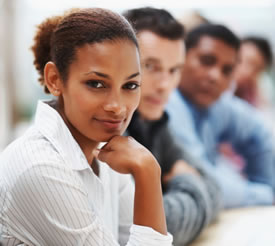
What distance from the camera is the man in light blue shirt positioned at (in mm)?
1577

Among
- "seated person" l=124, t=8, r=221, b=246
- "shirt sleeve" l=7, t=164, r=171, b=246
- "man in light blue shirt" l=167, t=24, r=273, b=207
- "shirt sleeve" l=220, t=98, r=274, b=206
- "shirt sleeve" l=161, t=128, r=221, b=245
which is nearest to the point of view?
"shirt sleeve" l=7, t=164, r=171, b=246

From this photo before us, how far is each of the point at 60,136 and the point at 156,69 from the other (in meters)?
0.63

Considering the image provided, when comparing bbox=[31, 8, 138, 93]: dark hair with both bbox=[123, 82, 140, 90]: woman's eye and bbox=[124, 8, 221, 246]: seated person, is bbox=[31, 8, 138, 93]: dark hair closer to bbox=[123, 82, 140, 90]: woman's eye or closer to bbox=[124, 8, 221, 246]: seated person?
bbox=[123, 82, 140, 90]: woman's eye

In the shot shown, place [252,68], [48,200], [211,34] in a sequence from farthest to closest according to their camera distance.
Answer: [252,68] → [211,34] → [48,200]

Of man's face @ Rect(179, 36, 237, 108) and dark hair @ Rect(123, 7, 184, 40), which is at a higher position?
dark hair @ Rect(123, 7, 184, 40)

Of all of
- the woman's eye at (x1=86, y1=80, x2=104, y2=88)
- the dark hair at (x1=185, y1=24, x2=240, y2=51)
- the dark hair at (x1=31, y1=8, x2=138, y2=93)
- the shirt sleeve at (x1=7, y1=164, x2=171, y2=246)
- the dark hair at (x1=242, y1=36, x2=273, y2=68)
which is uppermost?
the dark hair at (x1=31, y1=8, x2=138, y2=93)

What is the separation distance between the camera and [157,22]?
129 centimetres

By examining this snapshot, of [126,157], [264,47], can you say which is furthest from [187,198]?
[264,47]

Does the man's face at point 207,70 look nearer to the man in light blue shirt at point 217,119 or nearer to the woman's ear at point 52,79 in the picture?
the man in light blue shirt at point 217,119

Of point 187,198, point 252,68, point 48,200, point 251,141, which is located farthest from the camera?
point 252,68

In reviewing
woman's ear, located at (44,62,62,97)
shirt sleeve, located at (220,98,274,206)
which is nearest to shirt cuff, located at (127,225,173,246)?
woman's ear, located at (44,62,62,97)

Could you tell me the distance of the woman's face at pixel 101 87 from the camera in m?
0.67

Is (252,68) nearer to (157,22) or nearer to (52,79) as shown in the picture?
(157,22)

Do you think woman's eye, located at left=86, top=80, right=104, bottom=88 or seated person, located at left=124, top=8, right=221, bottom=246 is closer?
woman's eye, located at left=86, top=80, right=104, bottom=88
